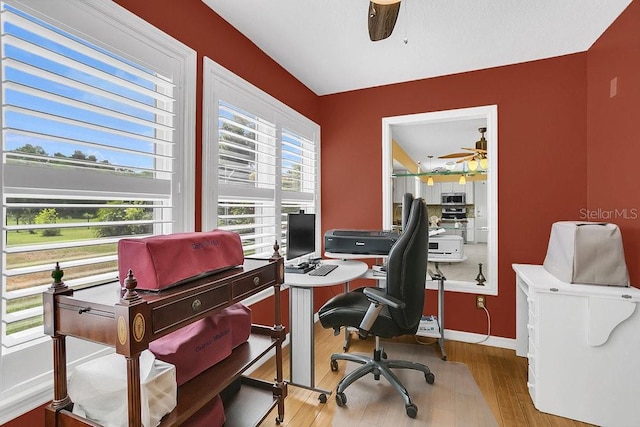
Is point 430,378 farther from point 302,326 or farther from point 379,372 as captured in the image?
point 302,326

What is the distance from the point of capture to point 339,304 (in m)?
2.07

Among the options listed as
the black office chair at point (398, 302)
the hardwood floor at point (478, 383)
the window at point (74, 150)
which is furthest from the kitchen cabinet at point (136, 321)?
the black office chair at point (398, 302)

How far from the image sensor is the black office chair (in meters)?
1.78

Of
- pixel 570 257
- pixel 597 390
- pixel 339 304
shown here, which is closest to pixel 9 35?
pixel 339 304

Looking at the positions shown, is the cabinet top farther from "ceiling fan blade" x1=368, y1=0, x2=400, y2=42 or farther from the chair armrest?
"ceiling fan blade" x1=368, y1=0, x2=400, y2=42

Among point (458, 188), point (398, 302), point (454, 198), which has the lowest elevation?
point (398, 302)

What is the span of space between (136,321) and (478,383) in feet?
7.42

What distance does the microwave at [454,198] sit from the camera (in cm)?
403

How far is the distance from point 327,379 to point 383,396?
15.8 inches

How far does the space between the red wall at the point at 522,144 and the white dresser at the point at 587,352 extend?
0.81 m

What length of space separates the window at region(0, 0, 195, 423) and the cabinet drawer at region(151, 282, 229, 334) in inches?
23.3

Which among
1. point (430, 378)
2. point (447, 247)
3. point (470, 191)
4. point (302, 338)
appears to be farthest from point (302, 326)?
point (470, 191)

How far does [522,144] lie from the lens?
8.78ft

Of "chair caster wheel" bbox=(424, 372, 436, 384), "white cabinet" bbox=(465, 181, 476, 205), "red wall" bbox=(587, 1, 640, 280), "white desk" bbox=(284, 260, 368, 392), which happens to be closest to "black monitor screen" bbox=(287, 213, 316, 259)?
"white desk" bbox=(284, 260, 368, 392)
